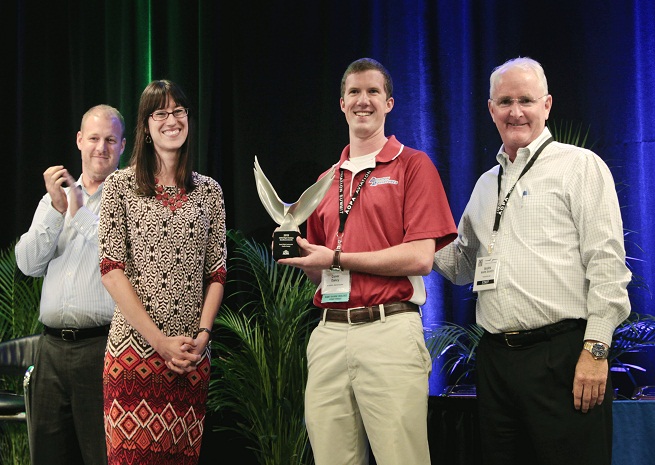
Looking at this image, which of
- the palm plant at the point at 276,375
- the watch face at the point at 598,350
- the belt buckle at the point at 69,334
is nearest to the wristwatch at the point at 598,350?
the watch face at the point at 598,350

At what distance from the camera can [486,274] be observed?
8.68ft

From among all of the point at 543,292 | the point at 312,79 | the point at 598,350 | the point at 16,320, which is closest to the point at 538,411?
the point at 598,350

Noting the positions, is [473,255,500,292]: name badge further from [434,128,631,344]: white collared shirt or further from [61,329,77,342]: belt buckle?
[61,329,77,342]: belt buckle

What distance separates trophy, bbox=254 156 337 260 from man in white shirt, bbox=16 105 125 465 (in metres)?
1.03

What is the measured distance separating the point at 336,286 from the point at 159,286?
1.98ft

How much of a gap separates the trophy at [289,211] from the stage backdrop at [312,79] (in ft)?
6.40

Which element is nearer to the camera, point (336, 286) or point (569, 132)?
point (336, 286)

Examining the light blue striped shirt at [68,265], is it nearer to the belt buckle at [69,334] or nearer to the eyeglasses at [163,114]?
the belt buckle at [69,334]

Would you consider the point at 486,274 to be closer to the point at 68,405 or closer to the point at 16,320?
the point at 68,405

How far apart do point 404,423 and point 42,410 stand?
1652mm

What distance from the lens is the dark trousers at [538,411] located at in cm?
242

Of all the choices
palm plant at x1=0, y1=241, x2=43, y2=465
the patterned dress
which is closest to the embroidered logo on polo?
the patterned dress

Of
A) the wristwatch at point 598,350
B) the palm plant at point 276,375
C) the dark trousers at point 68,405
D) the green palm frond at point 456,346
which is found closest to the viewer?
the wristwatch at point 598,350

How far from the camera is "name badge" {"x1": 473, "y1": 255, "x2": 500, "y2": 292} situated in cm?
262
